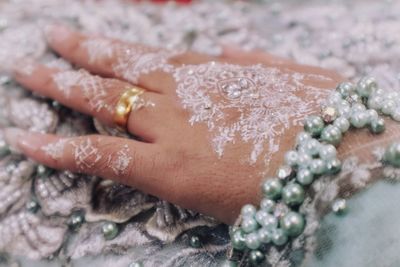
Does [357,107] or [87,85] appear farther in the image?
[87,85]

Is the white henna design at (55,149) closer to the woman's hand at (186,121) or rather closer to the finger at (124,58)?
the woman's hand at (186,121)

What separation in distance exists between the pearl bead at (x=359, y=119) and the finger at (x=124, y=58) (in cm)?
31

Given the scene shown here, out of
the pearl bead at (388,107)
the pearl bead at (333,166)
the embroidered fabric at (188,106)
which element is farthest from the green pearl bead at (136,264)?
the pearl bead at (388,107)

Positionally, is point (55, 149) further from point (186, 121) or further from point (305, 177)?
point (305, 177)

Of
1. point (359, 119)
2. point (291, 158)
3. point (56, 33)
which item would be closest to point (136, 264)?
point (291, 158)

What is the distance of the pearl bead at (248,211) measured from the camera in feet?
2.46

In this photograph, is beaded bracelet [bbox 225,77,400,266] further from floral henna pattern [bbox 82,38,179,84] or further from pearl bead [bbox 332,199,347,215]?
floral henna pattern [bbox 82,38,179,84]

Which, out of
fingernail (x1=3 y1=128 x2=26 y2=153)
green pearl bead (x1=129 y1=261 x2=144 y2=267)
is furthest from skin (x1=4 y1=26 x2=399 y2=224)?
green pearl bead (x1=129 y1=261 x2=144 y2=267)

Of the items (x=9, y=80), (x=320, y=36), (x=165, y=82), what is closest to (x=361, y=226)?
(x=165, y=82)

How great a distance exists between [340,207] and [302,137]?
109mm

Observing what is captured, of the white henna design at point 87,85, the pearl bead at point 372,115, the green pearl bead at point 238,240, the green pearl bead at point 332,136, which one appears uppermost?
the pearl bead at point 372,115

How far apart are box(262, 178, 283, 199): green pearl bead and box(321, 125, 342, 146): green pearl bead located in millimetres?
88

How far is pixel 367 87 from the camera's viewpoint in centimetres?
80

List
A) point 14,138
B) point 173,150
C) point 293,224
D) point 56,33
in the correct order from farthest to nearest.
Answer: point 56,33
point 14,138
point 173,150
point 293,224
